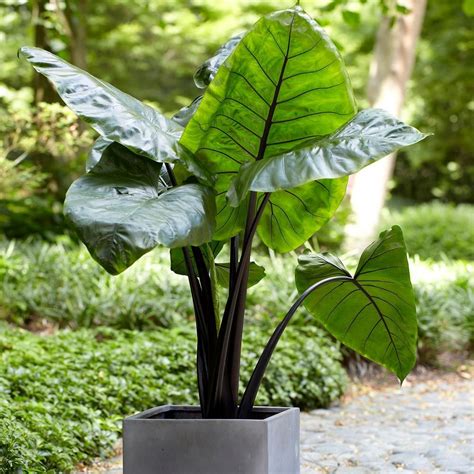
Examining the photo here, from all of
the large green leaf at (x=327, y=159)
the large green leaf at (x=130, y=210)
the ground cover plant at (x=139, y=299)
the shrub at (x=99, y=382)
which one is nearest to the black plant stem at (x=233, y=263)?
the large green leaf at (x=130, y=210)

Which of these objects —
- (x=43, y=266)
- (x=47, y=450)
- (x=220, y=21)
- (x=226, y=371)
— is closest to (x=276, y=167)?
(x=226, y=371)

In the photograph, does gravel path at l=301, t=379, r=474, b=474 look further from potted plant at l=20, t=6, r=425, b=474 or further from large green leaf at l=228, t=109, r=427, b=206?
large green leaf at l=228, t=109, r=427, b=206

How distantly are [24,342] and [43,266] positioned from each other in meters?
2.60

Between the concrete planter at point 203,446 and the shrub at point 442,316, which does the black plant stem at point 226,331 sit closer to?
the concrete planter at point 203,446

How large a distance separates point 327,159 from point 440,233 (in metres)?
12.0

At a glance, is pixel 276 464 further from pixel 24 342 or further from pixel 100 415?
pixel 24 342

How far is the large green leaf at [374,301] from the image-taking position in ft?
9.48

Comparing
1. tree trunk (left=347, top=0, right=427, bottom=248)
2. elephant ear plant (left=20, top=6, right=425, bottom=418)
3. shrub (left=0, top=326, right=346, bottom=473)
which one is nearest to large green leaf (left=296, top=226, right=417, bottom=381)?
elephant ear plant (left=20, top=6, right=425, bottom=418)

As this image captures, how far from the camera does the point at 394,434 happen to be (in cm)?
469

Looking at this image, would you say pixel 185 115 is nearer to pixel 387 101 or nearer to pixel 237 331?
pixel 237 331

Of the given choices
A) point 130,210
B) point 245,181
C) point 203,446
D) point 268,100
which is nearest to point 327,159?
point 245,181

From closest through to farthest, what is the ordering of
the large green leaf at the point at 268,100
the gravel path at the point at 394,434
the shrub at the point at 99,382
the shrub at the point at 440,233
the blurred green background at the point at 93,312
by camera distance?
the large green leaf at the point at 268,100 → the shrub at the point at 99,382 → the gravel path at the point at 394,434 → the blurred green background at the point at 93,312 → the shrub at the point at 440,233

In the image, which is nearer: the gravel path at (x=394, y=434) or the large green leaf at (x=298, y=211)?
the large green leaf at (x=298, y=211)

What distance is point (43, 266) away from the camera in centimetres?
771
